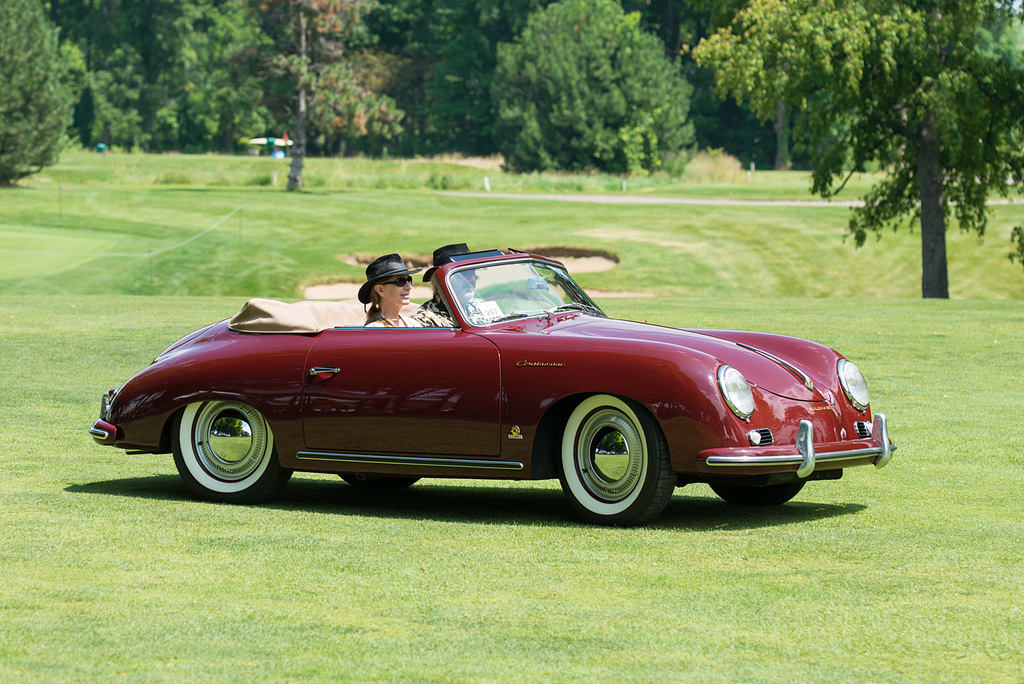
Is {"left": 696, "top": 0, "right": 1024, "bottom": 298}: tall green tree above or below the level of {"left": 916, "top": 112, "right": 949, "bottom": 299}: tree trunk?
above

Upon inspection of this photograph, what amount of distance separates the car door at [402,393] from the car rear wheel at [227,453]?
0.37 m

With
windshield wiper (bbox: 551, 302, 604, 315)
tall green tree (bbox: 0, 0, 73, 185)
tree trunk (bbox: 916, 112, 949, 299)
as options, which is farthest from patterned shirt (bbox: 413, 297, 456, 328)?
tall green tree (bbox: 0, 0, 73, 185)

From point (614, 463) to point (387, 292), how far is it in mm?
1994

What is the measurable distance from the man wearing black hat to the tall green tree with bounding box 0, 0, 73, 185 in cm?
4307

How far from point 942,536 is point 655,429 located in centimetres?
152

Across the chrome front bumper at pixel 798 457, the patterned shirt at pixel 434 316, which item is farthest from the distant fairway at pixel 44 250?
the chrome front bumper at pixel 798 457

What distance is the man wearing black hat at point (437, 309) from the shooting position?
24.2 feet

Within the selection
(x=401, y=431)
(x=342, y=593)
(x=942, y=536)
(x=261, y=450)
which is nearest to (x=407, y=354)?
(x=401, y=431)

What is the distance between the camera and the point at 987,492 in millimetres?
7680

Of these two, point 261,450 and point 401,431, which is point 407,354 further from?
point 261,450

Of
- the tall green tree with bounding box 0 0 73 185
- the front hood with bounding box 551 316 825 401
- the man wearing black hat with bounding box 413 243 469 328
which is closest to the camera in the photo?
the front hood with bounding box 551 316 825 401

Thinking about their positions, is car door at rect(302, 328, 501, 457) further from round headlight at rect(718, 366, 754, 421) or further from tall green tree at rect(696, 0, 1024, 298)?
tall green tree at rect(696, 0, 1024, 298)

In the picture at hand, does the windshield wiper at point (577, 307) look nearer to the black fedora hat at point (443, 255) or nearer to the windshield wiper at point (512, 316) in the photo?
the windshield wiper at point (512, 316)

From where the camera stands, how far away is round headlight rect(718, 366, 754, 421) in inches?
252
